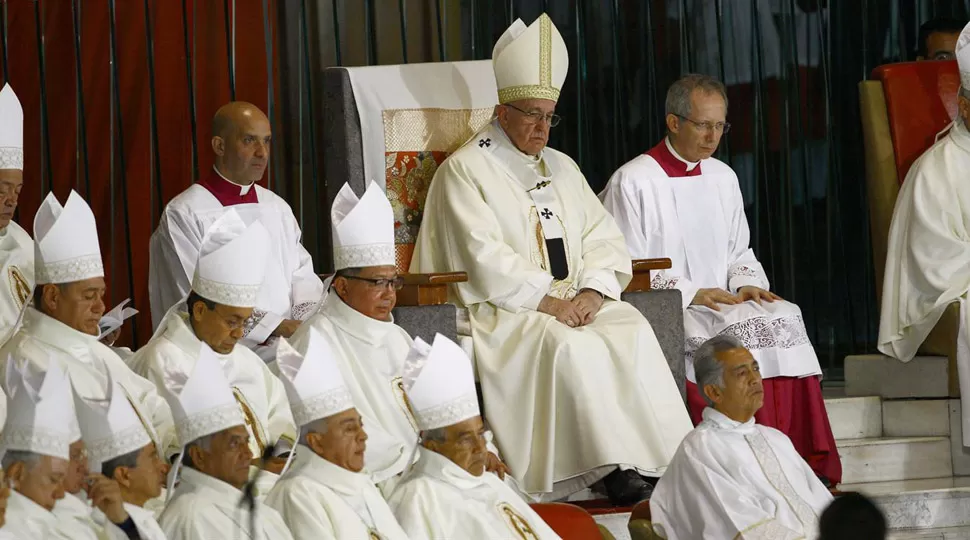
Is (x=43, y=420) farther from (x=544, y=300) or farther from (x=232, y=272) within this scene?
(x=544, y=300)

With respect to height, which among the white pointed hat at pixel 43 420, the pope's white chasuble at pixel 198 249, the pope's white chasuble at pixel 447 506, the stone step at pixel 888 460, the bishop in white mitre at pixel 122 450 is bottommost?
the stone step at pixel 888 460

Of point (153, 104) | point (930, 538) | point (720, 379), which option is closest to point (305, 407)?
Result: point (720, 379)

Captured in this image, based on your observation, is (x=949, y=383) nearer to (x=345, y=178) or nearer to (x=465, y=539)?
(x=345, y=178)

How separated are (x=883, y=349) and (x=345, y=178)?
7.53 feet

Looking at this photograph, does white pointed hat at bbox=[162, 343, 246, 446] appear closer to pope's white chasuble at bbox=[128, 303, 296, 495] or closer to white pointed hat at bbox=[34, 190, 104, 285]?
pope's white chasuble at bbox=[128, 303, 296, 495]

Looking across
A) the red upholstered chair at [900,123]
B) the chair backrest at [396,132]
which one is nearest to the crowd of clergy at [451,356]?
the chair backrest at [396,132]

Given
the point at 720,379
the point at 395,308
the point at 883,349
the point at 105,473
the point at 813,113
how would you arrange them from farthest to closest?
the point at 813,113 → the point at 883,349 → the point at 395,308 → the point at 720,379 → the point at 105,473

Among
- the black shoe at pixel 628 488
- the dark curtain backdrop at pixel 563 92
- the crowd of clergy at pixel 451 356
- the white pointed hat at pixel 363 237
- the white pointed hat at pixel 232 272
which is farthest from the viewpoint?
the dark curtain backdrop at pixel 563 92

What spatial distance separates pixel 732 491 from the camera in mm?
4965

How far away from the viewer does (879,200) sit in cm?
727

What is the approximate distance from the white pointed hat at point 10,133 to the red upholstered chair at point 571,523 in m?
1.95

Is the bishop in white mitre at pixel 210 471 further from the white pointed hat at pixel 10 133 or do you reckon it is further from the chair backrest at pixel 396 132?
the chair backrest at pixel 396 132

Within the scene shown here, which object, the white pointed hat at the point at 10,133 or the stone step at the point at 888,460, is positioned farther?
the stone step at the point at 888,460

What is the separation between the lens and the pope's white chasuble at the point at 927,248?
22.2 feet
